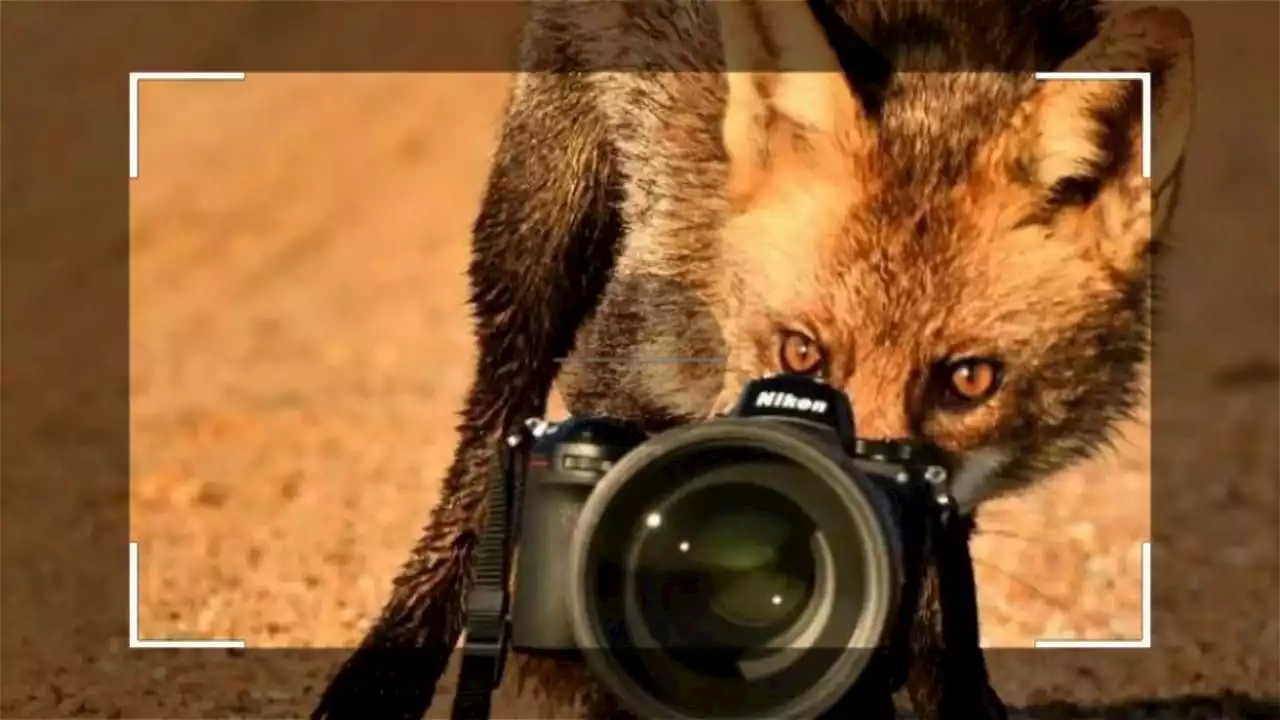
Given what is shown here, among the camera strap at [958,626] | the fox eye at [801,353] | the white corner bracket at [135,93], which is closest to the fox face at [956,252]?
the fox eye at [801,353]

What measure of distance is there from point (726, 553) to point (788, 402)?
11 centimetres

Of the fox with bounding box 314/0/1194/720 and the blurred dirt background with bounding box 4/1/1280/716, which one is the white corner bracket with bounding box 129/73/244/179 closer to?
the blurred dirt background with bounding box 4/1/1280/716

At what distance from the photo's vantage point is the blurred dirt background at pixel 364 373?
3.84ft

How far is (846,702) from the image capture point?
917 mm

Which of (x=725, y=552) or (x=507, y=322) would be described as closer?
(x=725, y=552)

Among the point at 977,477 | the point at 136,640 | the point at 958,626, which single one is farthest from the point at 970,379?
the point at 136,640

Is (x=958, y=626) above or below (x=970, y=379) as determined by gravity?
below

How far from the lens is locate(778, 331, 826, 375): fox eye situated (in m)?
1.16

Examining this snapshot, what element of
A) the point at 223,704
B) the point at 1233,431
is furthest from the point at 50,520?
the point at 1233,431

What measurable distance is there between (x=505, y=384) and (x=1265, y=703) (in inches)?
25.1

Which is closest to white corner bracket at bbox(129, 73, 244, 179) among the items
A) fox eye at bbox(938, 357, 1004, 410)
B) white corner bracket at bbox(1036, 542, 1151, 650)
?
fox eye at bbox(938, 357, 1004, 410)

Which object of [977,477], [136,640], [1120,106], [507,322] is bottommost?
[136,640]

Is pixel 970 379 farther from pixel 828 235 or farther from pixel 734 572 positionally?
pixel 734 572

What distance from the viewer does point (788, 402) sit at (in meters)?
0.95
